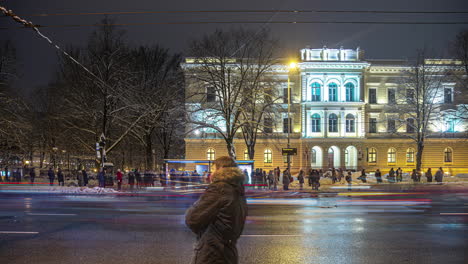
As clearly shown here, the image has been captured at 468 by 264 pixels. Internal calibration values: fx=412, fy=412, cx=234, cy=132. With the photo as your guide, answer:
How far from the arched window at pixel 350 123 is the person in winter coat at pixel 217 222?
5187cm

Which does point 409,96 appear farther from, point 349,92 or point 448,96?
point 448,96

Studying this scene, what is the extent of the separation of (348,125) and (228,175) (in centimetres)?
5199

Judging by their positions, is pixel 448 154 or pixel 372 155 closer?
pixel 372 155

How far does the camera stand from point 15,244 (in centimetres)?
932

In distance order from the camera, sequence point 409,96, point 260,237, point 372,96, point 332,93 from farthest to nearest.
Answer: point 372,96, point 332,93, point 409,96, point 260,237

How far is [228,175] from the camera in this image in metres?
4.29

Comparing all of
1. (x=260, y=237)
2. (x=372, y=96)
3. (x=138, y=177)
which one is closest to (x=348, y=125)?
(x=372, y=96)

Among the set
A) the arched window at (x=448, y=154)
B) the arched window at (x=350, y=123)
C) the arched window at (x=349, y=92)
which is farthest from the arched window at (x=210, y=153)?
the arched window at (x=448, y=154)

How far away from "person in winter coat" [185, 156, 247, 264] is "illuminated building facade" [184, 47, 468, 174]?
156 feet

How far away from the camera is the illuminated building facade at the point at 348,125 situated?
5284 centimetres

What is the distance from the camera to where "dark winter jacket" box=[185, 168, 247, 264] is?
4078mm

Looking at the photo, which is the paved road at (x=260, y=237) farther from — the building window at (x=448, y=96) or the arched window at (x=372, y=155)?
the building window at (x=448, y=96)

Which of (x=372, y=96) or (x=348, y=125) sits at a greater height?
(x=372, y=96)

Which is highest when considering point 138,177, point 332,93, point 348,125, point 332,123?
point 332,93
